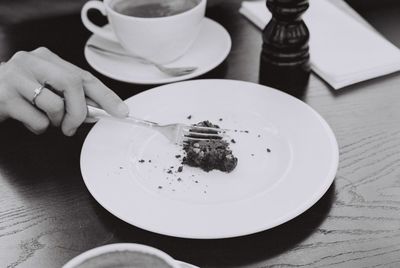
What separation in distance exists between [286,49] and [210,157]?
1.09 ft

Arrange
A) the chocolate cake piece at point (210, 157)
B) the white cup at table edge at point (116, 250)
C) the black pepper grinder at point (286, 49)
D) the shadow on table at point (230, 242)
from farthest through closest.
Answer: the black pepper grinder at point (286, 49), the chocolate cake piece at point (210, 157), the shadow on table at point (230, 242), the white cup at table edge at point (116, 250)

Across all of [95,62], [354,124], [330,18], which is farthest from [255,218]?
[330,18]

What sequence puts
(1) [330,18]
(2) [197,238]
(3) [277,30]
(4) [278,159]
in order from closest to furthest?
(2) [197,238]
(4) [278,159]
(3) [277,30]
(1) [330,18]

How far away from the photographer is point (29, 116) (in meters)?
0.94

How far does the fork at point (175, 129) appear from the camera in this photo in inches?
35.1

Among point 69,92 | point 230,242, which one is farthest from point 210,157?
point 69,92

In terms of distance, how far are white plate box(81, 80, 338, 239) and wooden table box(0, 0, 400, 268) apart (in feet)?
0.09

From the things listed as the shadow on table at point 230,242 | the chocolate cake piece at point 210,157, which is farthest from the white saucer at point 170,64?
the shadow on table at point 230,242

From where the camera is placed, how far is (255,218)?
→ 2.42 feet

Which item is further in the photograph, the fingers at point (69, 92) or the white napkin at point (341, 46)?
the white napkin at point (341, 46)

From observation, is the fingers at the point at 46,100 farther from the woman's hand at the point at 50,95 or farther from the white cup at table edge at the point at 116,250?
the white cup at table edge at the point at 116,250

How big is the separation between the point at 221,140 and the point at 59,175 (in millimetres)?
266

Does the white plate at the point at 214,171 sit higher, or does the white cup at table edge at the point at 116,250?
the white cup at table edge at the point at 116,250

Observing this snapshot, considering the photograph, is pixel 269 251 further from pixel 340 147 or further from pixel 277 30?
pixel 277 30
